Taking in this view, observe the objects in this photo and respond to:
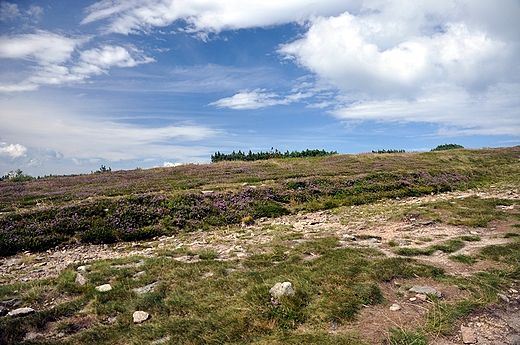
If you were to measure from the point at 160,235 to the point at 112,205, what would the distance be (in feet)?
15.4

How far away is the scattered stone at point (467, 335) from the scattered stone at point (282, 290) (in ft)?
12.4

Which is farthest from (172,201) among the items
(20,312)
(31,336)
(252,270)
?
(31,336)

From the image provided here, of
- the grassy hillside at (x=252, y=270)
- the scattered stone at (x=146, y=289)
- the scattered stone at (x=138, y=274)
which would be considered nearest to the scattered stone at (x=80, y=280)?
the grassy hillside at (x=252, y=270)

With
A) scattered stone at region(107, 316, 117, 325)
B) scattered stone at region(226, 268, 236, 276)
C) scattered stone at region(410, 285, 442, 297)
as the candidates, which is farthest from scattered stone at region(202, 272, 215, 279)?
scattered stone at region(410, 285, 442, 297)

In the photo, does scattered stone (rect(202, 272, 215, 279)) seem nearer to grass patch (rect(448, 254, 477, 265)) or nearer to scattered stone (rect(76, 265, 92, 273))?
scattered stone (rect(76, 265, 92, 273))

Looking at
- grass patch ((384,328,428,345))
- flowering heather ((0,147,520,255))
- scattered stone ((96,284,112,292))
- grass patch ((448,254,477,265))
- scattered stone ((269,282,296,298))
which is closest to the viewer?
grass patch ((384,328,428,345))

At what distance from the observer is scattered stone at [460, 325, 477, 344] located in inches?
230

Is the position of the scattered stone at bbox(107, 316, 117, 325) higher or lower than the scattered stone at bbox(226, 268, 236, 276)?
lower

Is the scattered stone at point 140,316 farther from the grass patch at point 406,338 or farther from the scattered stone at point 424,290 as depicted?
the scattered stone at point 424,290

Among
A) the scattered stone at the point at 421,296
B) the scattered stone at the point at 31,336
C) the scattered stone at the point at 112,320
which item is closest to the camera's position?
the scattered stone at the point at 31,336

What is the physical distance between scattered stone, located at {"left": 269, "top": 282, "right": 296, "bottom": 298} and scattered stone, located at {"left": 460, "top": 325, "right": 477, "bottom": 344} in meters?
3.79

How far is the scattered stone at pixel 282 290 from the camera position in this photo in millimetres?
7574

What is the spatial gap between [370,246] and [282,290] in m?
5.98

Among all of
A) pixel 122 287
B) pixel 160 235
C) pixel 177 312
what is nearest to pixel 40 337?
pixel 122 287
